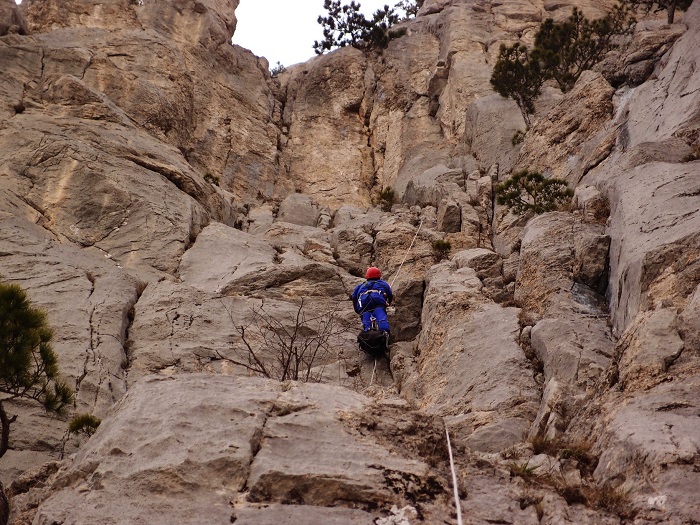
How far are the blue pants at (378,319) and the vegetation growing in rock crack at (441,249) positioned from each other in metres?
2.96

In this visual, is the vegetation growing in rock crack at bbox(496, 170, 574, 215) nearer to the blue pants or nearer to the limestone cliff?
the limestone cliff

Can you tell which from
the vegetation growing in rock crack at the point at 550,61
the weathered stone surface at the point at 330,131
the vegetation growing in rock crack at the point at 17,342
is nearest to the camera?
the vegetation growing in rock crack at the point at 17,342

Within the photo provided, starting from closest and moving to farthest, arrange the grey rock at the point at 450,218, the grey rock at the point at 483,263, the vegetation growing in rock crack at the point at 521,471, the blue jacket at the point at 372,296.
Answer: the vegetation growing in rock crack at the point at 521,471 → the blue jacket at the point at 372,296 → the grey rock at the point at 483,263 → the grey rock at the point at 450,218

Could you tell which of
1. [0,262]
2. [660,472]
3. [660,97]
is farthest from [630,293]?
[0,262]

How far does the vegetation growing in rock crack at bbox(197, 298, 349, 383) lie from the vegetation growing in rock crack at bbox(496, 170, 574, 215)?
4.83 meters

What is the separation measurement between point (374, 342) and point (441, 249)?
3765 millimetres

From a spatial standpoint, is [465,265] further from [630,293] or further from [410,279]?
[630,293]

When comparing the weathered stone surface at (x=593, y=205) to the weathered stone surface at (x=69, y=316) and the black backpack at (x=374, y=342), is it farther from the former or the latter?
the weathered stone surface at (x=69, y=316)

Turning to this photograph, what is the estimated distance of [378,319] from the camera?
12.3 m

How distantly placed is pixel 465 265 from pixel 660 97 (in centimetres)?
556

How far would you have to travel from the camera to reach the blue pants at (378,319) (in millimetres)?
12273

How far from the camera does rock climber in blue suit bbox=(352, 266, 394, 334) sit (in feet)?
40.5

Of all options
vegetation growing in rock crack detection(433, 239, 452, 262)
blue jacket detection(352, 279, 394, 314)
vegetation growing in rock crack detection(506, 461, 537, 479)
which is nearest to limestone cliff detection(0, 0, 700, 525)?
vegetation growing in rock crack detection(506, 461, 537, 479)

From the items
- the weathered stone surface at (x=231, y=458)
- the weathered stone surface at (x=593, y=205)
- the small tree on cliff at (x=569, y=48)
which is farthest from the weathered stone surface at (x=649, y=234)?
the small tree on cliff at (x=569, y=48)
